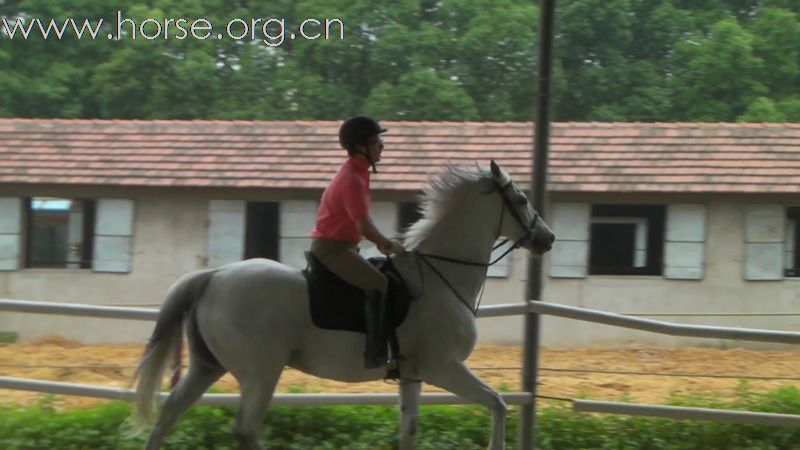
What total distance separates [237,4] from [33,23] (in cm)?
373

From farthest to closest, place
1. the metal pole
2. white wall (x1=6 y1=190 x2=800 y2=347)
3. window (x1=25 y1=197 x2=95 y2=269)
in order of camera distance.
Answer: window (x1=25 y1=197 x2=95 y2=269)
white wall (x1=6 y1=190 x2=800 y2=347)
the metal pole

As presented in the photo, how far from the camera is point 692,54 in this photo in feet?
59.7

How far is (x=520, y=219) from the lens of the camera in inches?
199

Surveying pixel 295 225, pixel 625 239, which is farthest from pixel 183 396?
pixel 625 239

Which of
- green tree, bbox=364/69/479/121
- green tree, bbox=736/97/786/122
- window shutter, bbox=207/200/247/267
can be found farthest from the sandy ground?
green tree, bbox=364/69/479/121

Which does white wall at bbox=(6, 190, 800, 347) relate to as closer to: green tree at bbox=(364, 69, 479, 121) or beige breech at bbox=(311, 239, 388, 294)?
green tree at bbox=(364, 69, 479, 121)

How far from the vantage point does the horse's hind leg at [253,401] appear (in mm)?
4703

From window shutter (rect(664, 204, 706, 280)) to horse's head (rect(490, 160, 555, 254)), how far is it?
1014 centimetres

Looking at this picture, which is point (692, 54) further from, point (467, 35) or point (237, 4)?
point (237, 4)

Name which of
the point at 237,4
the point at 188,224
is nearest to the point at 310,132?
the point at 188,224

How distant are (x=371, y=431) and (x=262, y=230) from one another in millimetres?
9258

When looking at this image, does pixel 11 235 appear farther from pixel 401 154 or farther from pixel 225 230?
pixel 401 154

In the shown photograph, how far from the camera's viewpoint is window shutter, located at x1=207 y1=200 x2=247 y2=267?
14.7 meters

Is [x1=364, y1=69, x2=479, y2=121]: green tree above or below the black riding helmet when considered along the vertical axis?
above
